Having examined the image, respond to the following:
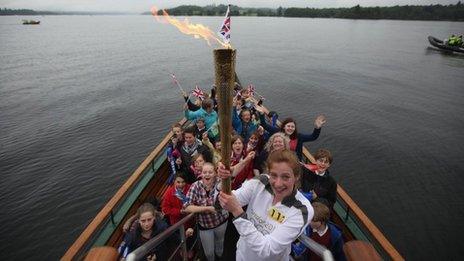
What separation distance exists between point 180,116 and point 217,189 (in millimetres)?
17216

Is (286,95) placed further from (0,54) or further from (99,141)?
(0,54)

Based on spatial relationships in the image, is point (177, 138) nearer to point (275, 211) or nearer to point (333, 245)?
point (333, 245)

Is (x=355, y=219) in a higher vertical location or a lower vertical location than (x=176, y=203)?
lower

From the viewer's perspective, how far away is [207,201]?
3.72 m

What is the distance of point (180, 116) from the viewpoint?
2053cm

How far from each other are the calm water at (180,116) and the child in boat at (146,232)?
24.6ft

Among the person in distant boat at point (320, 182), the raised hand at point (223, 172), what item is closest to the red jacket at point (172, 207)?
the person in distant boat at point (320, 182)

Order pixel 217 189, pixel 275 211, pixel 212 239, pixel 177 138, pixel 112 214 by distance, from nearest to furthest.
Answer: pixel 275 211, pixel 217 189, pixel 212 239, pixel 112 214, pixel 177 138

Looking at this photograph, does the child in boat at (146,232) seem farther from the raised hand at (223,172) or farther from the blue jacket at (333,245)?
the raised hand at (223,172)

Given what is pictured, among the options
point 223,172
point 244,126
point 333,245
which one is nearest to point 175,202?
point 333,245

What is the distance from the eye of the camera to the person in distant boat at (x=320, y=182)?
182 inches

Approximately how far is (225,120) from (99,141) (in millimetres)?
16118

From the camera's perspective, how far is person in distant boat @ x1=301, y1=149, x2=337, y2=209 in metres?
4.63

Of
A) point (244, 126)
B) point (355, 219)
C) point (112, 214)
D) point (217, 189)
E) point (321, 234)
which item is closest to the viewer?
point (321, 234)
